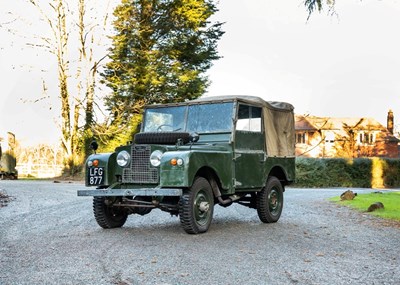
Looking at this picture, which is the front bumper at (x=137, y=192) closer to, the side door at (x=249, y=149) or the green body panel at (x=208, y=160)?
the green body panel at (x=208, y=160)

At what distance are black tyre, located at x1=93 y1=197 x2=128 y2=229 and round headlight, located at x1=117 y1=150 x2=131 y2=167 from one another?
2.72ft

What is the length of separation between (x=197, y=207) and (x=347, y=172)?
2775 cm

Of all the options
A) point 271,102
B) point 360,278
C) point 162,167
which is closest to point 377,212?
point 271,102

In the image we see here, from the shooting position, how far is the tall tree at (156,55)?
32.5 meters

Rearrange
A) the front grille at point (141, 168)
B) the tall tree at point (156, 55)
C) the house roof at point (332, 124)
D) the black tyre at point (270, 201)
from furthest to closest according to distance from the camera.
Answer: the house roof at point (332, 124), the tall tree at point (156, 55), the black tyre at point (270, 201), the front grille at point (141, 168)

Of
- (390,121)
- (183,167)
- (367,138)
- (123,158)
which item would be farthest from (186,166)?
(390,121)

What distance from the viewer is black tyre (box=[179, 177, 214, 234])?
8211 millimetres

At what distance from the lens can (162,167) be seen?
8242 mm

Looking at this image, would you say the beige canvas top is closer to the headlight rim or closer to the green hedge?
the headlight rim

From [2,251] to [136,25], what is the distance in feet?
91.4

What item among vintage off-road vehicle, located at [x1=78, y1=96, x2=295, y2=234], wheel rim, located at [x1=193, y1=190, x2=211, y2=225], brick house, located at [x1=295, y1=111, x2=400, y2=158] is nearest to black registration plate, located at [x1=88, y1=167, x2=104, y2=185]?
vintage off-road vehicle, located at [x1=78, y1=96, x2=295, y2=234]

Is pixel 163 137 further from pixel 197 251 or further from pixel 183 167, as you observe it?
pixel 197 251

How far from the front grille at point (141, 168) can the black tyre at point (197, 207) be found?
66 cm

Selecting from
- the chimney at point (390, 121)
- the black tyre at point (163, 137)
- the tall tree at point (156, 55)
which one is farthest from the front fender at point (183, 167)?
the chimney at point (390, 121)
